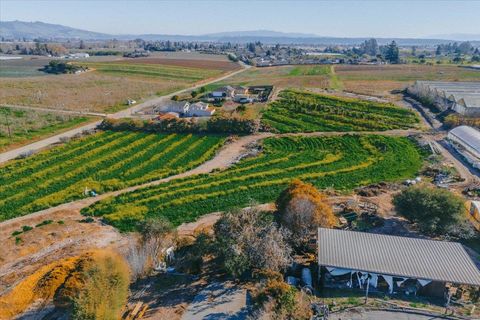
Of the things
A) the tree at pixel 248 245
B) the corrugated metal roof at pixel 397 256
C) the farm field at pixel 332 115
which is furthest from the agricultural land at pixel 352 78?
the tree at pixel 248 245

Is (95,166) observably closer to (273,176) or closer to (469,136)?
(273,176)

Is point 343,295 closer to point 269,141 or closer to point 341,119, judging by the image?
point 269,141

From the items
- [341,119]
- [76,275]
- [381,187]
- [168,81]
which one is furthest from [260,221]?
[168,81]

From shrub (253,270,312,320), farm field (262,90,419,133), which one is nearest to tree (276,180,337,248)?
shrub (253,270,312,320)

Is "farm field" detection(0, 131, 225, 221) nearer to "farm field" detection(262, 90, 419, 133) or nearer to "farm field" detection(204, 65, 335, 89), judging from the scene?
"farm field" detection(262, 90, 419, 133)

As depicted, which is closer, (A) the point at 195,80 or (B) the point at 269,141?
(B) the point at 269,141

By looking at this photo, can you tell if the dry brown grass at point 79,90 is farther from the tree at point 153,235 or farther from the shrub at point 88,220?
the tree at point 153,235
